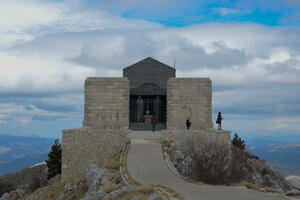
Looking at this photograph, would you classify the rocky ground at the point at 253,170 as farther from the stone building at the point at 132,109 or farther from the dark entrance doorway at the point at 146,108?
the dark entrance doorway at the point at 146,108

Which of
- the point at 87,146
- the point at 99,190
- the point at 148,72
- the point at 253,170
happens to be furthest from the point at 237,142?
the point at 99,190

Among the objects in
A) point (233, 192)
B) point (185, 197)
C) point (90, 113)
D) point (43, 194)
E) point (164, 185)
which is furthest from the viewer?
point (90, 113)

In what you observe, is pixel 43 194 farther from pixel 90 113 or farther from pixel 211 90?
pixel 211 90

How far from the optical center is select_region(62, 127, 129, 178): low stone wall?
2452cm

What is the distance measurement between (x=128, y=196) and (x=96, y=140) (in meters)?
11.8

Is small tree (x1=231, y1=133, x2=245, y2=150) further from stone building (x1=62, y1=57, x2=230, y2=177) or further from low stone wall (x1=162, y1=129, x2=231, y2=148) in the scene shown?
low stone wall (x1=162, y1=129, x2=231, y2=148)

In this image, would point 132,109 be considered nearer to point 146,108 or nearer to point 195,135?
point 146,108

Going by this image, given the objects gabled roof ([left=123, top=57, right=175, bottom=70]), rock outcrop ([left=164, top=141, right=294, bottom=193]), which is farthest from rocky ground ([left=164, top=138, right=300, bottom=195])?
gabled roof ([left=123, top=57, right=175, bottom=70])

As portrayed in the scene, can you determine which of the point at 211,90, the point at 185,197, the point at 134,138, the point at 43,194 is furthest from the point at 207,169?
the point at 211,90

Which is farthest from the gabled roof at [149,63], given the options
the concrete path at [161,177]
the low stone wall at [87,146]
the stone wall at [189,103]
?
the low stone wall at [87,146]

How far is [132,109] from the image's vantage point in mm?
35562

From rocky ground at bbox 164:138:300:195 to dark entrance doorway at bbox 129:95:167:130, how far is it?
891 cm

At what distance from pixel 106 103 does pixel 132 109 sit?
170 inches

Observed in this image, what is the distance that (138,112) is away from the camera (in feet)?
117
